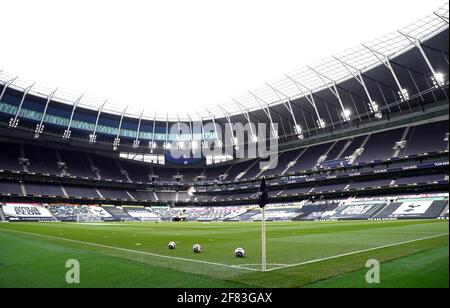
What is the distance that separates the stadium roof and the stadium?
25cm

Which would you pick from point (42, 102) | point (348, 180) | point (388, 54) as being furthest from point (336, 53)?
point (42, 102)

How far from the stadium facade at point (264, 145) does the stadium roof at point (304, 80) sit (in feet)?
0.89

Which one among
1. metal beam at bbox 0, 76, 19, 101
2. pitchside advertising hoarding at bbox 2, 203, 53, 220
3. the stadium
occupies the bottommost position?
pitchside advertising hoarding at bbox 2, 203, 53, 220

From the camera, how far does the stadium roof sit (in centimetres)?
4649

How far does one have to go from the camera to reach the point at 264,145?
87.9 meters

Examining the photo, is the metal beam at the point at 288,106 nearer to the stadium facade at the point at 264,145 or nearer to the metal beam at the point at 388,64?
the stadium facade at the point at 264,145

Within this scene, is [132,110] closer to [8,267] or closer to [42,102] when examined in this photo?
[42,102]

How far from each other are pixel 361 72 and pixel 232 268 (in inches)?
2281

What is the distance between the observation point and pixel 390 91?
194 feet

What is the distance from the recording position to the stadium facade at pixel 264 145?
51969 millimetres

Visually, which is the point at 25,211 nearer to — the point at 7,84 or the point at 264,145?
the point at 7,84
